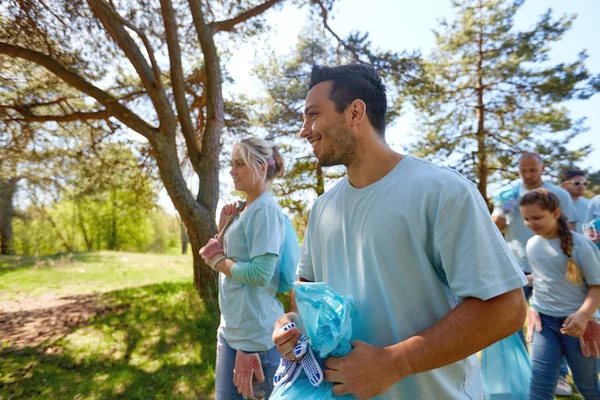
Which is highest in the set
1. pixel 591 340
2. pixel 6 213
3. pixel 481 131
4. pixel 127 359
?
pixel 481 131

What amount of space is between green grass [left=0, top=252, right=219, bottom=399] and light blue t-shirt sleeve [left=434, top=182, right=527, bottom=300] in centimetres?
373

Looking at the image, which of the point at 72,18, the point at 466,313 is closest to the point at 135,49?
the point at 72,18

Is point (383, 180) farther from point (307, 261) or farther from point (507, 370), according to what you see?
point (507, 370)

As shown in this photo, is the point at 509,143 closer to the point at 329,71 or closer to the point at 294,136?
the point at 294,136

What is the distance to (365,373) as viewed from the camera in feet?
3.23

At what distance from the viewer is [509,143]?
13.3 m

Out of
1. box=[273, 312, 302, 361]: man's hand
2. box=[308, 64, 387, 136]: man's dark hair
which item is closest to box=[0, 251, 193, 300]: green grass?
box=[273, 312, 302, 361]: man's hand

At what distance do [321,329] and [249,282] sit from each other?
40.9 inches

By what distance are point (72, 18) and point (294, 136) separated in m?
8.23

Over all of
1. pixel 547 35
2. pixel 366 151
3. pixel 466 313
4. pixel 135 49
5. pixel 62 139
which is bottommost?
pixel 466 313

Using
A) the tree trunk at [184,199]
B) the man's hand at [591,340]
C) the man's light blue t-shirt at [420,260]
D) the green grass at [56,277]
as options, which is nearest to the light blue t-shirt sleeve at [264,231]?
the man's light blue t-shirt at [420,260]

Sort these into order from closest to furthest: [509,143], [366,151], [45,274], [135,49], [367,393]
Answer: [367,393] < [366,151] < [135,49] < [45,274] < [509,143]

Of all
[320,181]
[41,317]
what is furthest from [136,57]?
[320,181]

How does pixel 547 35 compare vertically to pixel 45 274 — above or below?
above
